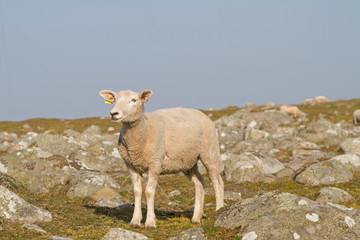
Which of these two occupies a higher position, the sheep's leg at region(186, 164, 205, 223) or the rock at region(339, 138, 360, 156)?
the sheep's leg at region(186, 164, 205, 223)

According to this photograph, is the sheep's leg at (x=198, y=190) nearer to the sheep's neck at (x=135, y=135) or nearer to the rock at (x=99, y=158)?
the sheep's neck at (x=135, y=135)

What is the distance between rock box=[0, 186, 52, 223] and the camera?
50.6 ft

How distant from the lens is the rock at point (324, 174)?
1029 inches

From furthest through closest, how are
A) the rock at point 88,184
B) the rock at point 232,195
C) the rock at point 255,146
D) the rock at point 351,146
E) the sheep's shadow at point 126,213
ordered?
1. the rock at point 255,146
2. the rock at point 351,146
3. the rock at point 232,195
4. the rock at point 88,184
5. the sheep's shadow at point 126,213

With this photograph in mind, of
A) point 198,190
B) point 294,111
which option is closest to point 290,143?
point 198,190

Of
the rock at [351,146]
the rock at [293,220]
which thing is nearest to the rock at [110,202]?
the rock at [293,220]

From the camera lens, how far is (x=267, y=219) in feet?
38.2

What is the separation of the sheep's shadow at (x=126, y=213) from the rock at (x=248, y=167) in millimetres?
8275

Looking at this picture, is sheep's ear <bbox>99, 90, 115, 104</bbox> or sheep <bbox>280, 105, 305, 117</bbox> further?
sheep <bbox>280, 105, 305, 117</bbox>

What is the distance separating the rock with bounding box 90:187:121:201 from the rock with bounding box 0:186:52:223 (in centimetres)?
517

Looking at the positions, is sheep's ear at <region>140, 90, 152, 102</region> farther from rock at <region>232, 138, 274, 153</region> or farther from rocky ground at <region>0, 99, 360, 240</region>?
rock at <region>232, 138, 274, 153</region>

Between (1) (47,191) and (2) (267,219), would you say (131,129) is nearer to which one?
(2) (267,219)

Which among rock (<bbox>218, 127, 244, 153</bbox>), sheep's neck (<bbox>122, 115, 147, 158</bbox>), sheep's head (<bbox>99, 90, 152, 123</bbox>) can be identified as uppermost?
sheep's head (<bbox>99, 90, 152, 123</bbox>)

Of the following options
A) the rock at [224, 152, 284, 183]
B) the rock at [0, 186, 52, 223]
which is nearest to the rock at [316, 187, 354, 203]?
the rock at [224, 152, 284, 183]
